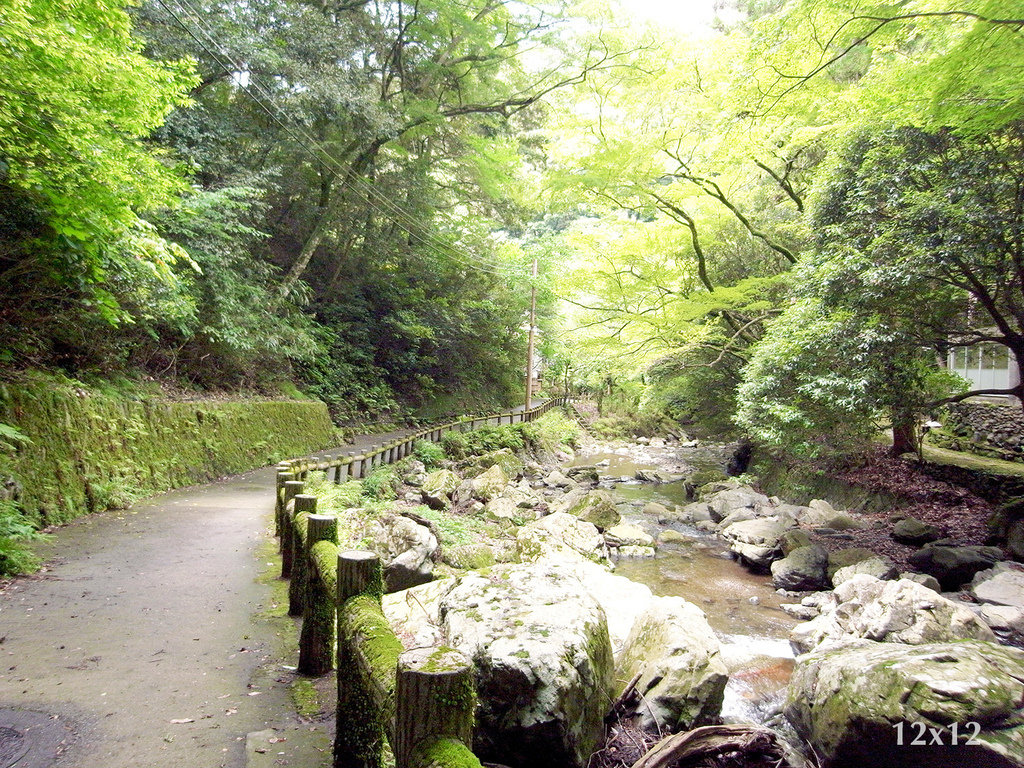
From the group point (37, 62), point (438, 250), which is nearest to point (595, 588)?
point (37, 62)

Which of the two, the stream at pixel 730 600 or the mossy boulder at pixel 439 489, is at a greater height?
the mossy boulder at pixel 439 489

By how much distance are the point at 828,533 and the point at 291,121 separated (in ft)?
49.4

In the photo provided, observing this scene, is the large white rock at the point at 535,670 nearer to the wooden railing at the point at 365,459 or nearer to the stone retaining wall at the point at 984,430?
the wooden railing at the point at 365,459

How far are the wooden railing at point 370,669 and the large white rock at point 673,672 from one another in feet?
7.61

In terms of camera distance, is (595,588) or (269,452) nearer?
(595,588)

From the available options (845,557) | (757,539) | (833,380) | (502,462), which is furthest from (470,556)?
(502,462)

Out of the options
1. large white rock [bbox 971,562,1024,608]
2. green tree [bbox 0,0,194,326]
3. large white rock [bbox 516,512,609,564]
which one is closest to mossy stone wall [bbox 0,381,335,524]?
green tree [bbox 0,0,194,326]

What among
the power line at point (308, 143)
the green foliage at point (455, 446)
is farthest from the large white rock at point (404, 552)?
the power line at point (308, 143)

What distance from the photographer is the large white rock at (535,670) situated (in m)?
3.05

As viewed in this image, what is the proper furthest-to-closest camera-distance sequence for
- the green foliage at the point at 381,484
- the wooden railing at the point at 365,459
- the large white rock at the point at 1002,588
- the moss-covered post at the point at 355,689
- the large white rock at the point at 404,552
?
the green foliage at the point at 381,484 → the wooden railing at the point at 365,459 → the large white rock at the point at 1002,588 → the large white rock at the point at 404,552 → the moss-covered post at the point at 355,689

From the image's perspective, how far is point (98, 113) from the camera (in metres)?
5.51

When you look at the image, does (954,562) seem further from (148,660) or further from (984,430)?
(148,660)

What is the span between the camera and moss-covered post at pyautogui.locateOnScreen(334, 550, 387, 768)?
2.25m

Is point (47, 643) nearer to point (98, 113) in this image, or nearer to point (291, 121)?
point (98, 113)
